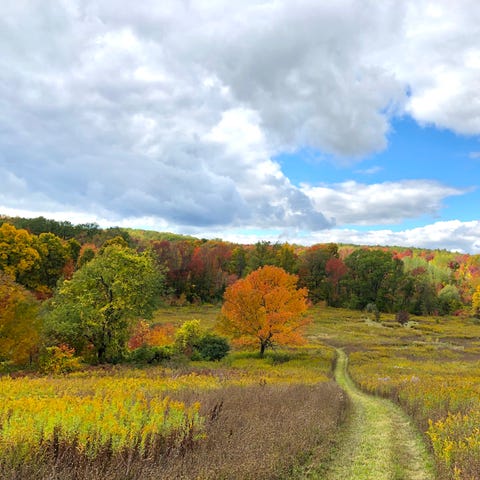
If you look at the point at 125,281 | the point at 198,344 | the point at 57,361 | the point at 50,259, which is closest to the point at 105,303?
the point at 125,281

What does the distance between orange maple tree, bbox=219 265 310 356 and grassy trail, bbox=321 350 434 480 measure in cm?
2465

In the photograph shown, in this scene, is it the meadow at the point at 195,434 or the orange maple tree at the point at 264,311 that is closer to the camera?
the meadow at the point at 195,434

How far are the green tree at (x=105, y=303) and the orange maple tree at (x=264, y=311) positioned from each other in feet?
35.5

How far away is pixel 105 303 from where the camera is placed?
114ft

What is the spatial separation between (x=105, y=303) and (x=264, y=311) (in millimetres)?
16473

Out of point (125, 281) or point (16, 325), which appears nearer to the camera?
point (16, 325)

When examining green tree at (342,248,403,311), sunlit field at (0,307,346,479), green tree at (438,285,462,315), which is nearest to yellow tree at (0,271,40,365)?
sunlit field at (0,307,346,479)

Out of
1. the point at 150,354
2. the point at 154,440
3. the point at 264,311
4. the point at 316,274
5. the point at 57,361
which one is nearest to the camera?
the point at 154,440

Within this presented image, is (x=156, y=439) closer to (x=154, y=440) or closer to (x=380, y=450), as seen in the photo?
(x=154, y=440)

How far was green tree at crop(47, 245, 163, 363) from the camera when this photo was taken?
111 feet

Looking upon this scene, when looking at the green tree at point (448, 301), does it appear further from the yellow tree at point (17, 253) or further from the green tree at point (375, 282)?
the yellow tree at point (17, 253)

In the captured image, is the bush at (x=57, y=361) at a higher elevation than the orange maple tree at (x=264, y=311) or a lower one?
lower

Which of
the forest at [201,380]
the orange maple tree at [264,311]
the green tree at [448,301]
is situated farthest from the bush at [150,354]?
the green tree at [448,301]

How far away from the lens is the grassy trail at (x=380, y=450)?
9.75 m
